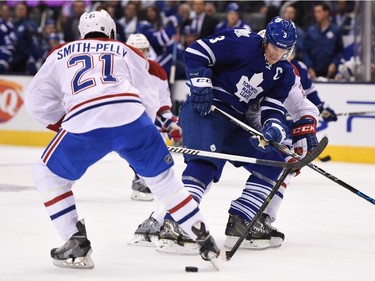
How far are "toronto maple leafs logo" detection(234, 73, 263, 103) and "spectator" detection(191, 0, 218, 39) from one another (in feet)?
20.1

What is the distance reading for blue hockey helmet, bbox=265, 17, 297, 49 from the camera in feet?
15.6

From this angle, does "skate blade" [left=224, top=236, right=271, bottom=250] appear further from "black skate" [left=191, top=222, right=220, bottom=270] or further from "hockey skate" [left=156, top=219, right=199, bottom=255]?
"black skate" [left=191, top=222, right=220, bottom=270]

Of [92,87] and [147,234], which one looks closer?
[92,87]

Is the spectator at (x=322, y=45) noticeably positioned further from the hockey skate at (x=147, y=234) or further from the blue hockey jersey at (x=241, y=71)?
the hockey skate at (x=147, y=234)

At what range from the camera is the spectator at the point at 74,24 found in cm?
1204

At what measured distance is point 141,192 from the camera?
688 centimetres

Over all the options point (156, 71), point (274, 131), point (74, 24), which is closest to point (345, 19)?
point (74, 24)

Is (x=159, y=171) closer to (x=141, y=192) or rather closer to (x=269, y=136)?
(x=269, y=136)

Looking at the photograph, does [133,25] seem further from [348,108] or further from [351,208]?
A: [351,208]

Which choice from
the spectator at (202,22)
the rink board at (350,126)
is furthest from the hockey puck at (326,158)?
the spectator at (202,22)

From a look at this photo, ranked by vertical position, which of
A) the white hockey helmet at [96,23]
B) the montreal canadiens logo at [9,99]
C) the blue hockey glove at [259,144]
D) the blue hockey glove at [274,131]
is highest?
the white hockey helmet at [96,23]

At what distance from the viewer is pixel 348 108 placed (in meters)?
9.59

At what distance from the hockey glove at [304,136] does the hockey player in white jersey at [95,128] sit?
121 cm

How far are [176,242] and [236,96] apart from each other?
81cm
